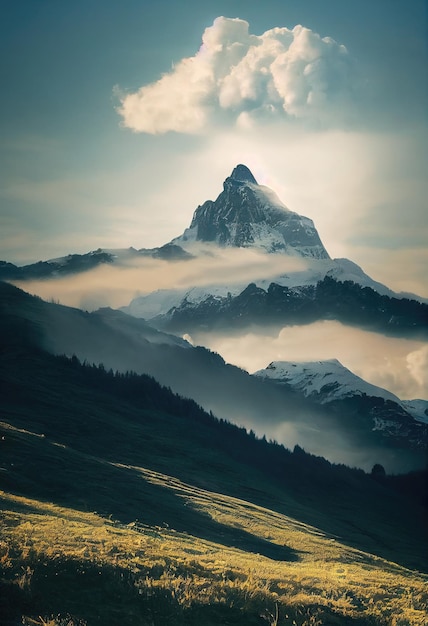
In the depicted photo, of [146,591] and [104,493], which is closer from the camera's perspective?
[146,591]

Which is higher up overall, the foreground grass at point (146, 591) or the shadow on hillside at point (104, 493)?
the foreground grass at point (146, 591)

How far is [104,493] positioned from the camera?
92250 mm

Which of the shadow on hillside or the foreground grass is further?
the shadow on hillside

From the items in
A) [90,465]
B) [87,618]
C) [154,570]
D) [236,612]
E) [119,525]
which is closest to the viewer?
[87,618]

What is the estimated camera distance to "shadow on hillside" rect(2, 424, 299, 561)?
79688mm

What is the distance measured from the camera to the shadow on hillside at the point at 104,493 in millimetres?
79688

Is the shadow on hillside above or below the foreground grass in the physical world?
below

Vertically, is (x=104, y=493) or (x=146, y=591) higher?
(x=146, y=591)

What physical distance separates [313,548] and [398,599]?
6494 cm

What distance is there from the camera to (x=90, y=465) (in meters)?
117

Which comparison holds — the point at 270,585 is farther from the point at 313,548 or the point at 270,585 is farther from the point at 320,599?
the point at 313,548

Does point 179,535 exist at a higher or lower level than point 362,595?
lower

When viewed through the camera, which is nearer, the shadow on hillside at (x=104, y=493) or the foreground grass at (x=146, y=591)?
the foreground grass at (x=146, y=591)

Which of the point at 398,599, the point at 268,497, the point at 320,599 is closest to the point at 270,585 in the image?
the point at 320,599
